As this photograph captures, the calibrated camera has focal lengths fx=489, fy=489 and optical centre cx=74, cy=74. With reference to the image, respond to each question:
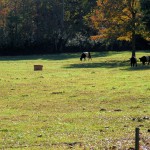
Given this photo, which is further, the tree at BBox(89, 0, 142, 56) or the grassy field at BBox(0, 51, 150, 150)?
the tree at BBox(89, 0, 142, 56)

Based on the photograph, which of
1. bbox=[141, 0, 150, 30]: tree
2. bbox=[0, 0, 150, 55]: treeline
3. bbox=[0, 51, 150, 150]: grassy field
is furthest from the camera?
bbox=[0, 0, 150, 55]: treeline

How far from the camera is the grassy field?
12.1 meters

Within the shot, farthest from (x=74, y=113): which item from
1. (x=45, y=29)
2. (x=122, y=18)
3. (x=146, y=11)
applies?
(x=45, y=29)

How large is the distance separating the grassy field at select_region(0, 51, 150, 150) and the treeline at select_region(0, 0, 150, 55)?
4427cm

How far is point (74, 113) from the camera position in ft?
57.7

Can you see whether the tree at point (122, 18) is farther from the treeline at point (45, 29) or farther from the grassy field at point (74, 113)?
the treeline at point (45, 29)

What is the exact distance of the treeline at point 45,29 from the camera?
2970 inches

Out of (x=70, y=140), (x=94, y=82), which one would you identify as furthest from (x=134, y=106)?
(x=94, y=82)

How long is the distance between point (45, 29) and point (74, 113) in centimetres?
6071

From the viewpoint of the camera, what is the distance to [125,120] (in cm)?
1562

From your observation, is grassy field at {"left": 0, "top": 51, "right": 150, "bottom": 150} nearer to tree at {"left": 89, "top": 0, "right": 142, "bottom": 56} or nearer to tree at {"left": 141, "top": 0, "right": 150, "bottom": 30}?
tree at {"left": 141, "top": 0, "right": 150, "bottom": 30}

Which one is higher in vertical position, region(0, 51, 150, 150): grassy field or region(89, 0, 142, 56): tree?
region(89, 0, 142, 56): tree

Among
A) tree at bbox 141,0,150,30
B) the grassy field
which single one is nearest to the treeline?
tree at bbox 141,0,150,30

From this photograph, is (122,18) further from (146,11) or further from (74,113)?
(74,113)
